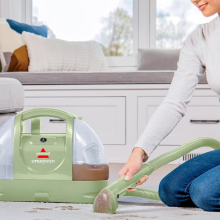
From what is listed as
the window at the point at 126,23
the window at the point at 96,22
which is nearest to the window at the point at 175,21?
the window at the point at 126,23

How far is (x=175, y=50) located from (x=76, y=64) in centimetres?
80

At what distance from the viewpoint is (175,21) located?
3857 millimetres

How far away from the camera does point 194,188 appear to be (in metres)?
1.40

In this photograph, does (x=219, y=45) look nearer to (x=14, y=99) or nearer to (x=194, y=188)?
(x=194, y=188)

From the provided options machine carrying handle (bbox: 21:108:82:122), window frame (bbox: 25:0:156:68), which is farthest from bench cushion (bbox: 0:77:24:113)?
window frame (bbox: 25:0:156:68)

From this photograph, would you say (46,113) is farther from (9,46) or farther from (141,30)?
(141,30)

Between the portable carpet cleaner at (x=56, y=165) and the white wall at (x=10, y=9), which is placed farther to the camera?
the white wall at (x=10, y=9)

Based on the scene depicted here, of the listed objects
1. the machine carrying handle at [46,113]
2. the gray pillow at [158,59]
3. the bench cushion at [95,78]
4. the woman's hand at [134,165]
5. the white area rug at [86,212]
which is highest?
the gray pillow at [158,59]

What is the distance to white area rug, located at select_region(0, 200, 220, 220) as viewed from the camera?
4.29ft

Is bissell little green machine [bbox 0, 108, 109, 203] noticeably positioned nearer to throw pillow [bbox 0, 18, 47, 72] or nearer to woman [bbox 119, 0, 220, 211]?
woman [bbox 119, 0, 220, 211]

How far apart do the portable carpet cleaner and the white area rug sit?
46mm

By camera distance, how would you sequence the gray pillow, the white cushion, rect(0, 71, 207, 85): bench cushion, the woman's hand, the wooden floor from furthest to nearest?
the gray pillow, the white cushion, rect(0, 71, 207, 85): bench cushion, the wooden floor, the woman's hand

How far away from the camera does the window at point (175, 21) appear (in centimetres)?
383

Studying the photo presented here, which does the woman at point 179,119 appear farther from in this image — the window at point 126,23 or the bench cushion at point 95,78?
the window at point 126,23
